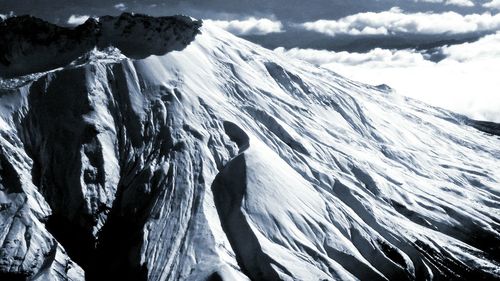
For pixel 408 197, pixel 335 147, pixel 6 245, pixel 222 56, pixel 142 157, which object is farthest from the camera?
pixel 222 56

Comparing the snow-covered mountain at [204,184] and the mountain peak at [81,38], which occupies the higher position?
the mountain peak at [81,38]

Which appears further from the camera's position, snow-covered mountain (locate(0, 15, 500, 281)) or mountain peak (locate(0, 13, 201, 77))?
mountain peak (locate(0, 13, 201, 77))

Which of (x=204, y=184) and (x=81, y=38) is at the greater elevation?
(x=81, y=38)

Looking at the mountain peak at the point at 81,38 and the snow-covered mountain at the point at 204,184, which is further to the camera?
the mountain peak at the point at 81,38

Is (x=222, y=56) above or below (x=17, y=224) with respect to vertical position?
above

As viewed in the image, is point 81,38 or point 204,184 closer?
point 204,184

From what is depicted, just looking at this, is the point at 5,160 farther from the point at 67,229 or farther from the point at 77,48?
the point at 77,48

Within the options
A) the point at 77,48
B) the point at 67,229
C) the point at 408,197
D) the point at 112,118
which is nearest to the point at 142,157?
the point at 112,118

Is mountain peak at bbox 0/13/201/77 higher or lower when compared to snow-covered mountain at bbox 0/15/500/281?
higher
